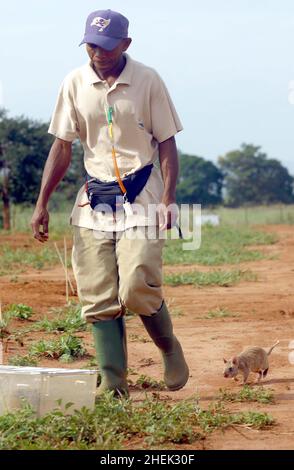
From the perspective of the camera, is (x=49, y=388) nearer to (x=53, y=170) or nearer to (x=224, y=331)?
(x=53, y=170)

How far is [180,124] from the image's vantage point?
572 cm

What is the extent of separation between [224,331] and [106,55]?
3.58 meters

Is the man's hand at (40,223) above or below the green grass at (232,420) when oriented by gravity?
above

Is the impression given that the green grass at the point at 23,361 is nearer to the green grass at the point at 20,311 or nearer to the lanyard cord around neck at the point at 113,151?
the lanyard cord around neck at the point at 113,151

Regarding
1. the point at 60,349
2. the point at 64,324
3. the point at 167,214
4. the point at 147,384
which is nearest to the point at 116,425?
the point at 167,214

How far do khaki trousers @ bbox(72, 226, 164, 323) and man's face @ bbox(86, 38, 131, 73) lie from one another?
845 mm

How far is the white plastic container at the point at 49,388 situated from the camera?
201 inches

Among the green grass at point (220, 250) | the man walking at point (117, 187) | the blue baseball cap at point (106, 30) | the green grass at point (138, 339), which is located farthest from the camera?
the green grass at point (220, 250)

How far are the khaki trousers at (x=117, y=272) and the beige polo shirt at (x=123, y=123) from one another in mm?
79

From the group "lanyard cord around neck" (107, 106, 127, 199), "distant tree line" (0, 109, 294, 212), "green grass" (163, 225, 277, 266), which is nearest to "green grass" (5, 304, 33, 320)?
"lanyard cord around neck" (107, 106, 127, 199)

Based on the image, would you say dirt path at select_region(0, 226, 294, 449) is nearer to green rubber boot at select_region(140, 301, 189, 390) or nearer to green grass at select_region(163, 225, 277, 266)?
green rubber boot at select_region(140, 301, 189, 390)

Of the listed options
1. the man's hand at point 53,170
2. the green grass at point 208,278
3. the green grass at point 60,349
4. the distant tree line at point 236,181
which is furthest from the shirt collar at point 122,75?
the distant tree line at point 236,181
